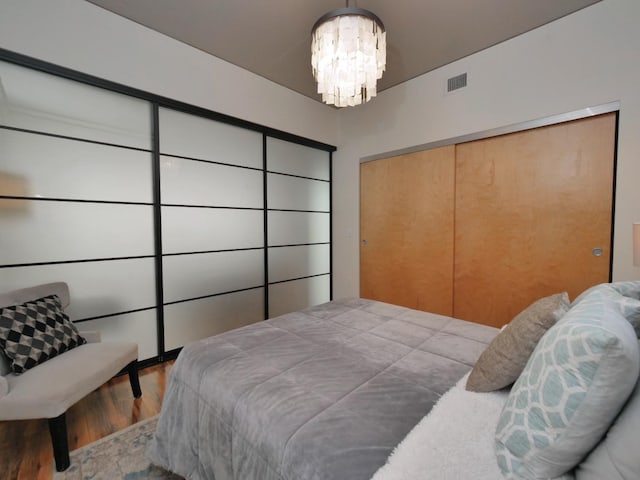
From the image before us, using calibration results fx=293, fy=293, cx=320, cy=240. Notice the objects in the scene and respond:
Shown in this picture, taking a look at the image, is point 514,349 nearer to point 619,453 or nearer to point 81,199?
point 619,453

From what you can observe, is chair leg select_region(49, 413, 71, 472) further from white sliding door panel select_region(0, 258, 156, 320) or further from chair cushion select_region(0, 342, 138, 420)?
white sliding door panel select_region(0, 258, 156, 320)

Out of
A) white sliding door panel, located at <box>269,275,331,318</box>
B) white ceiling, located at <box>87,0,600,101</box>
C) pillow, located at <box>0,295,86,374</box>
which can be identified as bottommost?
white sliding door panel, located at <box>269,275,331,318</box>

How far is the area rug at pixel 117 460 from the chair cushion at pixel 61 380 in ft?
0.90

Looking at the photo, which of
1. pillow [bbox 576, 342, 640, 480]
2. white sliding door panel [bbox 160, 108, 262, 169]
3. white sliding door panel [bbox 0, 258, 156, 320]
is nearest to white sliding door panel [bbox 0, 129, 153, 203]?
white sliding door panel [bbox 160, 108, 262, 169]

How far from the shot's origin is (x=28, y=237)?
6.01 ft

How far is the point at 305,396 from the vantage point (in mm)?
965

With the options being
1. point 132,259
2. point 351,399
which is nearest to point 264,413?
point 351,399

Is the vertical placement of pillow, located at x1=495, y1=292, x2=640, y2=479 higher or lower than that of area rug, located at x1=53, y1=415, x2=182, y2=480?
higher

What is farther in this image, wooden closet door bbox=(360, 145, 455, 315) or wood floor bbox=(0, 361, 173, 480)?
wooden closet door bbox=(360, 145, 455, 315)

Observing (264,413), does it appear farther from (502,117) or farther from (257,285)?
→ (502,117)

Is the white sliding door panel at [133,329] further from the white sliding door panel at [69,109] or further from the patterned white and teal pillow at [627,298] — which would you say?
the patterned white and teal pillow at [627,298]

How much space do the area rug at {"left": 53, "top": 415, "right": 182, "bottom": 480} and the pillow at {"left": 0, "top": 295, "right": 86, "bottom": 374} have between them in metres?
0.53

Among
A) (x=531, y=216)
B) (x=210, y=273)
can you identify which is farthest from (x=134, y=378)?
(x=531, y=216)

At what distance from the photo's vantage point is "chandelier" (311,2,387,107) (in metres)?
1.46
